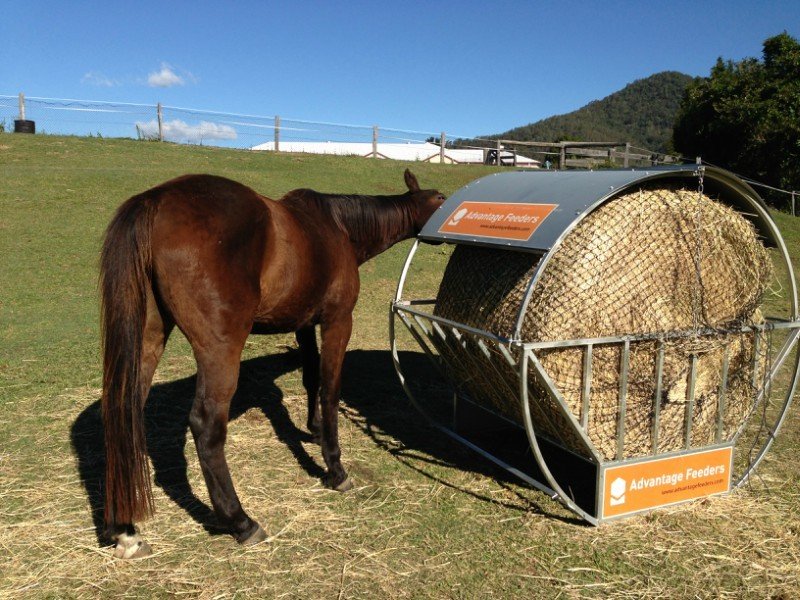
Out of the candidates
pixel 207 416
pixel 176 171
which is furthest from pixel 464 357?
pixel 176 171

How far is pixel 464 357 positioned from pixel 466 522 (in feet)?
4.15

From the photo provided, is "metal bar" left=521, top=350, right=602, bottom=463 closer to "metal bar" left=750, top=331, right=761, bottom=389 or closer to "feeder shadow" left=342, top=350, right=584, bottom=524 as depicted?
"feeder shadow" left=342, top=350, right=584, bottom=524

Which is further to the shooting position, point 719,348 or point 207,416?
point 719,348

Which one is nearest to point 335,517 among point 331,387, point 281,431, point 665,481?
point 331,387

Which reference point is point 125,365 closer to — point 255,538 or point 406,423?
point 255,538

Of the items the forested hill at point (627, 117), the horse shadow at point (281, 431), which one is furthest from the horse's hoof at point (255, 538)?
the forested hill at point (627, 117)

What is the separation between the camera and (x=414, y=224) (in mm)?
5219

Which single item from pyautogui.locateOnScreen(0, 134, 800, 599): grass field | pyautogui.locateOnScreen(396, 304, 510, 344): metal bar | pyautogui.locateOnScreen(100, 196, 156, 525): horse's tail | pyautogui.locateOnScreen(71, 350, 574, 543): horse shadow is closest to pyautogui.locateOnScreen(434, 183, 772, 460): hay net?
pyautogui.locateOnScreen(396, 304, 510, 344): metal bar

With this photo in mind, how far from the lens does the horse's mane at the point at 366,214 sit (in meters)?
4.68

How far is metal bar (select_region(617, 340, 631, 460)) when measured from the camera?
11.6 ft

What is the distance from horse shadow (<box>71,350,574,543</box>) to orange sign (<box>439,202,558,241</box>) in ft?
5.63

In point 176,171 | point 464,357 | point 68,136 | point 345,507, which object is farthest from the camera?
point 68,136

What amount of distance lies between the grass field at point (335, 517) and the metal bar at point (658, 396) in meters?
0.48

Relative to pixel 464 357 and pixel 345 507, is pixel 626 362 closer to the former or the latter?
pixel 464 357
